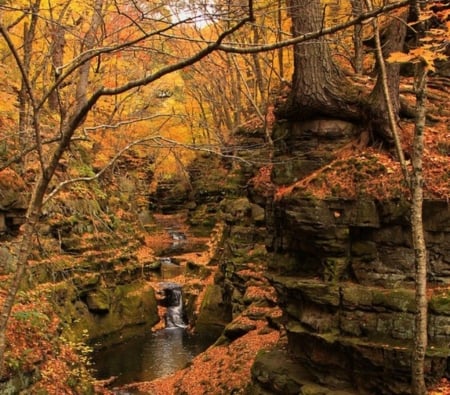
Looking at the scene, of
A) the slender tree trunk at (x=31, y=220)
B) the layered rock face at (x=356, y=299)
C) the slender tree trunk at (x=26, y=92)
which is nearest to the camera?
the slender tree trunk at (x=31, y=220)

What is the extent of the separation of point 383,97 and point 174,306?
15.2 m

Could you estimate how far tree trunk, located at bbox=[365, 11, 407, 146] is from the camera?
8750 mm

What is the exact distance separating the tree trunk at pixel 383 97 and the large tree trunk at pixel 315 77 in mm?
490

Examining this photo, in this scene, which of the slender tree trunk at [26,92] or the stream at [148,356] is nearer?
the slender tree trunk at [26,92]

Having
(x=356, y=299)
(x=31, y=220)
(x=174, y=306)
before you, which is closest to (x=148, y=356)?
(x=174, y=306)

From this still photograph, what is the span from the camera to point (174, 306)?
21141 mm

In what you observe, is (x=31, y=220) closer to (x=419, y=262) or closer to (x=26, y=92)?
(x=419, y=262)

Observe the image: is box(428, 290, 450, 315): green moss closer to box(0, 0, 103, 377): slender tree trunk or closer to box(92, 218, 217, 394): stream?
box(0, 0, 103, 377): slender tree trunk

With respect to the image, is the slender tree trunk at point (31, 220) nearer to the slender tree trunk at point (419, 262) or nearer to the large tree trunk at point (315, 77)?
the slender tree trunk at point (419, 262)

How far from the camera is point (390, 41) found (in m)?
9.17

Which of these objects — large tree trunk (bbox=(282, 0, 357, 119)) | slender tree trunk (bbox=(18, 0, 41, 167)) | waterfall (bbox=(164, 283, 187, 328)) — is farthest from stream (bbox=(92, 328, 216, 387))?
large tree trunk (bbox=(282, 0, 357, 119))

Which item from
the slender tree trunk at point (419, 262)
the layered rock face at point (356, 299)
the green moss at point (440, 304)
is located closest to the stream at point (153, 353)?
the layered rock face at point (356, 299)

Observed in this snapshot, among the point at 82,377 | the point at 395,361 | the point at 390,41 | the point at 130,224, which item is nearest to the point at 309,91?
the point at 390,41

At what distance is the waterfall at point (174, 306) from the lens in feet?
64.6
